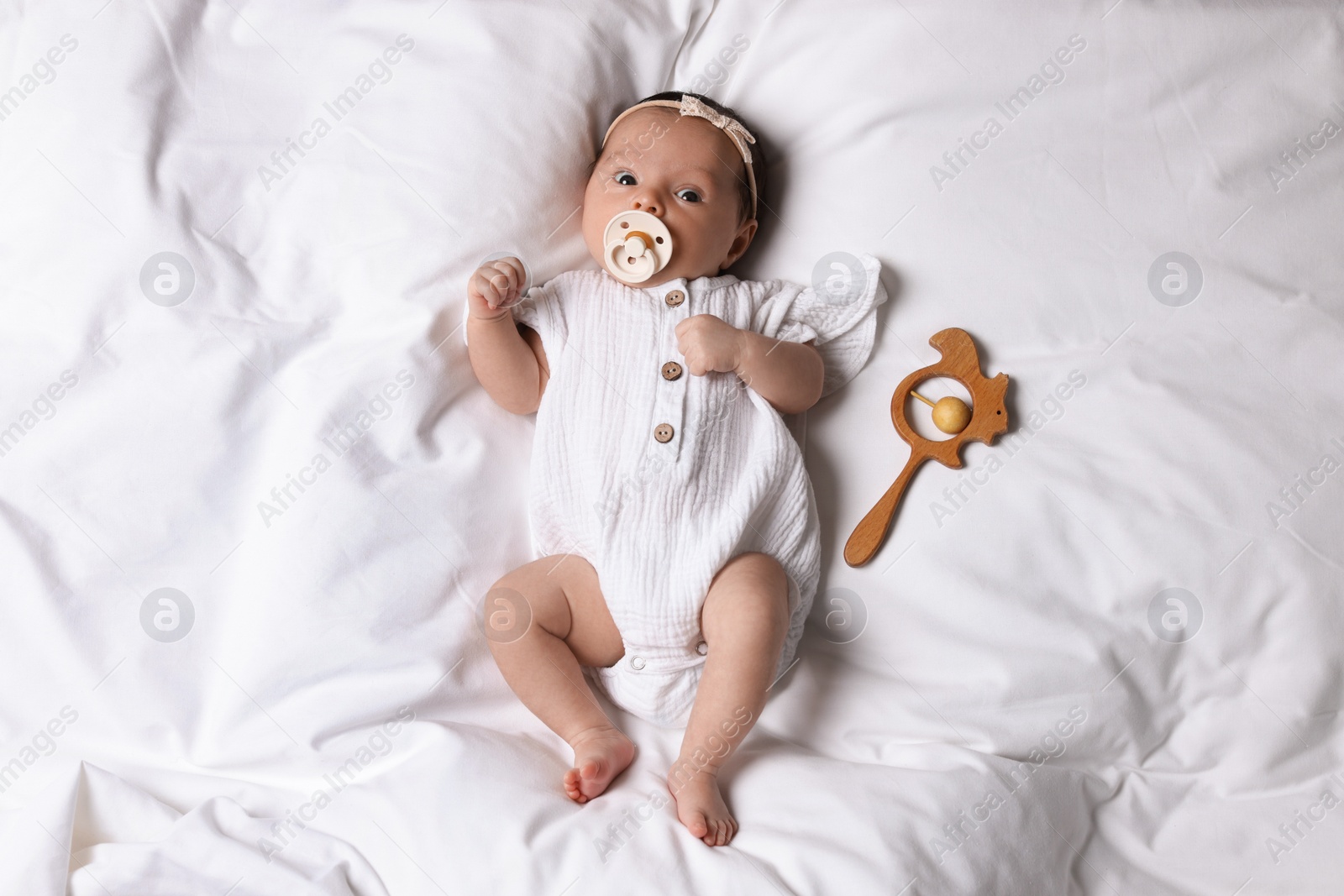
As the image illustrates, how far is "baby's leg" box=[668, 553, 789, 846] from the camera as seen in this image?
117cm

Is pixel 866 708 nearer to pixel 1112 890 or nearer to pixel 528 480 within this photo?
pixel 1112 890

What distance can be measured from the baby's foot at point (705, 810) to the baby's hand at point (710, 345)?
52 cm

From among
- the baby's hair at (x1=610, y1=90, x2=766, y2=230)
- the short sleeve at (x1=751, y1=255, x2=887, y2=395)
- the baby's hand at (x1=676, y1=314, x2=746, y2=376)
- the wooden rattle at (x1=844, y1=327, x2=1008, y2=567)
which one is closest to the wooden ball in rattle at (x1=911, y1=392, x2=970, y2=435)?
the wooden rattle at (x1=844, y1=327, x2=1008, y2=567)

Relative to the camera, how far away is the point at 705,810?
113cm

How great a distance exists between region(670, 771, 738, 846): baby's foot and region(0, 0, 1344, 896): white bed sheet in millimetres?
25

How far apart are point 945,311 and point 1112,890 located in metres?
0.78

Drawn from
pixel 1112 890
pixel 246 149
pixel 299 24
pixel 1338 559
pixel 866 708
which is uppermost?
pixel 299 24

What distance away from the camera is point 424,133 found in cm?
136

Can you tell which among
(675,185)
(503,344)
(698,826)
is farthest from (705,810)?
(675,185)

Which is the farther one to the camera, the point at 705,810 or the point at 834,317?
the point at 834,317

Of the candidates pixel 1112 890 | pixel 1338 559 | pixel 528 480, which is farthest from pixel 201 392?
pixel 1338 559

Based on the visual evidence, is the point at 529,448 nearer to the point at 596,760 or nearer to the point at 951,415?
the point at 596,760

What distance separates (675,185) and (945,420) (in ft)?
1.63

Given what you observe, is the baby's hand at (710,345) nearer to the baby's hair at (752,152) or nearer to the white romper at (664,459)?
the white romper at (664,459)
